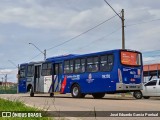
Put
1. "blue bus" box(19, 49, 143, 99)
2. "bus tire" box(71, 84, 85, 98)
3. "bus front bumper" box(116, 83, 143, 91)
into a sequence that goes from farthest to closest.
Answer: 1. "bus tire" box(71, 84, 85, 98)
2. "blue bus" box(19, 49, 143, 99)
3. "bus front bumper" box(116, 83, 143, 91)

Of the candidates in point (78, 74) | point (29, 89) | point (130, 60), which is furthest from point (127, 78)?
point (29, 89)

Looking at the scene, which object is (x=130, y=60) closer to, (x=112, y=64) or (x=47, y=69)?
(x=112, y=64)

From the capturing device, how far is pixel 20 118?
30.5ft

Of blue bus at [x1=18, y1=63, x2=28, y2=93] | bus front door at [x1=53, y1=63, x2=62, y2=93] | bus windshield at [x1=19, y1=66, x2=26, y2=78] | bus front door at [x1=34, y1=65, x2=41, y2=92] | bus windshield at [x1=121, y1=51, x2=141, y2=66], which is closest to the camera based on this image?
bus windshield at [x1=121, y1=51, x2=141, y2=66]

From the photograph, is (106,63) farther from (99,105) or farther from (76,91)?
(99,105)

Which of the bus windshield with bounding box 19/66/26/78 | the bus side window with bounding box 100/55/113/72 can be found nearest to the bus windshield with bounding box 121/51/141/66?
the bus side window with bounding box 100/55/113/72

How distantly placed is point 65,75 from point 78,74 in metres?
1.61

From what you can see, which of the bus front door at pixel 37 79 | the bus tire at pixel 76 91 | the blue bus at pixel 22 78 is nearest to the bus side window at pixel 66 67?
→ the bus tire at pixel 76 91

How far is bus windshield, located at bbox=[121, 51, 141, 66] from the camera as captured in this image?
76.0 ft

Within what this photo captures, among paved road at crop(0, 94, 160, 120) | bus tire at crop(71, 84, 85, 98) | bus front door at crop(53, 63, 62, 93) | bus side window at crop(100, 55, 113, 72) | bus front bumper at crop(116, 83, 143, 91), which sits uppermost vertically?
bus side window at crop(100, 55, 113, 72)

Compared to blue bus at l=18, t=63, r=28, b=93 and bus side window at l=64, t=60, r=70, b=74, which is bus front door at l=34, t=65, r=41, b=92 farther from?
bus side window at l=64, t=60, r=70, b=74

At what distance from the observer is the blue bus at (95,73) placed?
904 inches

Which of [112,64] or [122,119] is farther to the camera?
[112,64]

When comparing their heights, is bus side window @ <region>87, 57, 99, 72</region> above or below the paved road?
above
